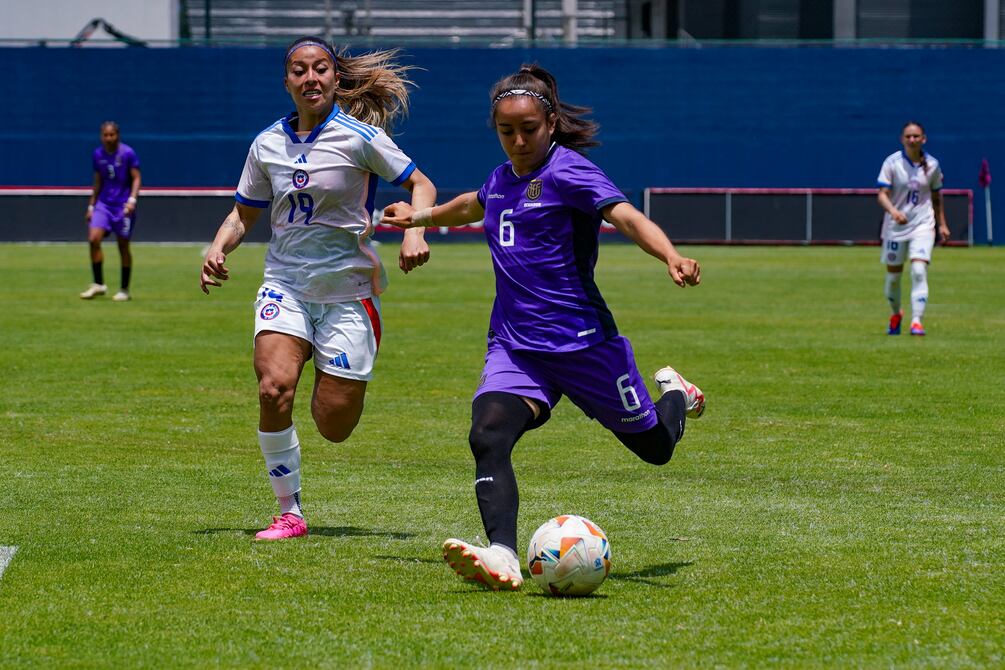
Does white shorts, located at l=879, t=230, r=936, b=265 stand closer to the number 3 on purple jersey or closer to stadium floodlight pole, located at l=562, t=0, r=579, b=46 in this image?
the number 3 on purple jersey

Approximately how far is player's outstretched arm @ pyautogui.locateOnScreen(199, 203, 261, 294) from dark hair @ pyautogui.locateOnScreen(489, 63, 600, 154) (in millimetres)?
1486

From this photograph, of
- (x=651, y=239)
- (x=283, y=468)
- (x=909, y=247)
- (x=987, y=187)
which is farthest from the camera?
(x=987, y=187)

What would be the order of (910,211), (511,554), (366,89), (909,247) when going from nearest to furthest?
(511,554)
(366,89)
(910,211)
(909,247)

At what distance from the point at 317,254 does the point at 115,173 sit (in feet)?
51.7

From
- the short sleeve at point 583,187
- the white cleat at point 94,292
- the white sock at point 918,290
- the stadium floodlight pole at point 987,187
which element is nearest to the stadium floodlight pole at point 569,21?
the stadium floodlight pole at point 987,187

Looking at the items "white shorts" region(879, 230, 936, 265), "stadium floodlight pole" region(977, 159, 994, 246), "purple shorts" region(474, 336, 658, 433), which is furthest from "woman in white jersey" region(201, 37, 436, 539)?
"stadium floodlight pole" region(977, 159, 994, 246)

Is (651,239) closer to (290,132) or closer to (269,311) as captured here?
(269,311)

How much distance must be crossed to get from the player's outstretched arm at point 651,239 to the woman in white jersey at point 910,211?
12.1 m

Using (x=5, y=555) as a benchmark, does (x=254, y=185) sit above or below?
above

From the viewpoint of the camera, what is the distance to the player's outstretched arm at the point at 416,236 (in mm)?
6723

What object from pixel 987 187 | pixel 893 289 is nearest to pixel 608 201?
pixel 893 289

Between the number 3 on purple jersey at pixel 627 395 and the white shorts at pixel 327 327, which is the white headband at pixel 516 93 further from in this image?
the white shorts at pixel 327 327

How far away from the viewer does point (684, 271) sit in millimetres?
5684

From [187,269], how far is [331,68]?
2174cm
